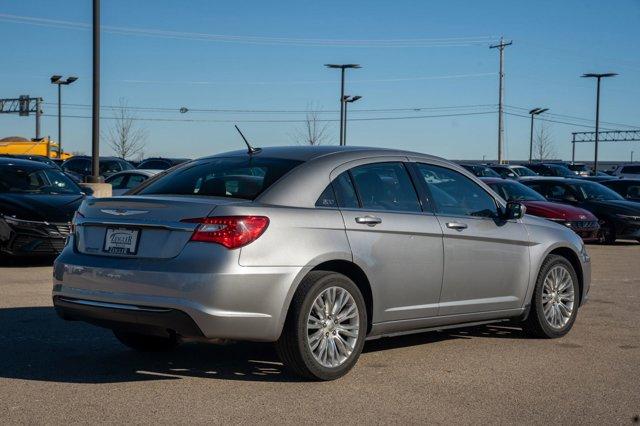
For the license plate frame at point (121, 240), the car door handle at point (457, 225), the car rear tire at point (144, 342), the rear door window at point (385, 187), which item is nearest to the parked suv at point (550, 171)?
the car door handle at point (457, 225)

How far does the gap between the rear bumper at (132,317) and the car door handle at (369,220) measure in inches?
56.6

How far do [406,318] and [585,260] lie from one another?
259cm

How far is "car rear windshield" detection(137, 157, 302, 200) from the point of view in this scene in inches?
258

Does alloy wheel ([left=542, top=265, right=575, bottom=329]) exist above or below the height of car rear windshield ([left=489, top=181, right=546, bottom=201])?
below

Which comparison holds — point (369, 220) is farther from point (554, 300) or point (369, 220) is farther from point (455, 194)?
point (554, 300)

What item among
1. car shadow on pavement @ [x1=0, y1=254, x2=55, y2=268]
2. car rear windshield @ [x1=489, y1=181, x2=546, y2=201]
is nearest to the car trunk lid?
car shadow on pavement @ [x1=0, y1=254, x2=55, y2=268]

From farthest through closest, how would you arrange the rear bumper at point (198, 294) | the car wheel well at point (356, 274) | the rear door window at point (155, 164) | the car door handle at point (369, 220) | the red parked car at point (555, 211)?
the rear door window at point (155, 164) < the red parked car at point (555, 211) < the car door handle at point (369, 220) < the car wheel well at point (356, 274) < the rear bumper at point (198, 294)

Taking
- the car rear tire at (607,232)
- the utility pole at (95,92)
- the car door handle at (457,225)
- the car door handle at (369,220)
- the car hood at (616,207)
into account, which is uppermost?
the utility pole at (95,92)

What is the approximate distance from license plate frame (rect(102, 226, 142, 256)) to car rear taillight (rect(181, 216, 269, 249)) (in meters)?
0.42

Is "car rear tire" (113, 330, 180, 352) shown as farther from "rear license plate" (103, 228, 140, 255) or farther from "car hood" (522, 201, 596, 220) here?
"car hood" (522, 201, 596, 220)

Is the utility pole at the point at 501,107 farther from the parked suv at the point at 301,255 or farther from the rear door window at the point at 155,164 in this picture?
the parked suv at the point at 301,255

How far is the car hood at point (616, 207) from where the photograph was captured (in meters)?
20.0

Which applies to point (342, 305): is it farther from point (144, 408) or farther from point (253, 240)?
point (144, 408)

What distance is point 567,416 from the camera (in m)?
5.62
